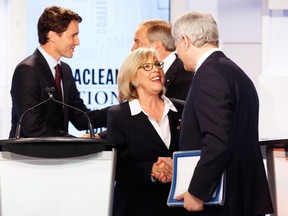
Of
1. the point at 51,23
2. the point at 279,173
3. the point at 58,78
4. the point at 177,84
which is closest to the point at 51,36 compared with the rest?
the point at 51,23

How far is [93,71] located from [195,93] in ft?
11.1

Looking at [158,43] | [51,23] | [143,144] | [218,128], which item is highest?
[51,23]

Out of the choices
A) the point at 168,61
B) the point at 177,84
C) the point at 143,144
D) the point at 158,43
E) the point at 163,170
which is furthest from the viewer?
the point at 158,43

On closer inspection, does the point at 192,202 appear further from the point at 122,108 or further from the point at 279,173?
the point at 122,108

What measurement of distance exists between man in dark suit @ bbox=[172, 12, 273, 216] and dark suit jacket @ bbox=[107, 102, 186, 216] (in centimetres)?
44

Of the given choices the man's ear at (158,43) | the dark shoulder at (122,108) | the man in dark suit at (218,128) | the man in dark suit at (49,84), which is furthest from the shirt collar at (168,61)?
the man in dark suit at (218,128)

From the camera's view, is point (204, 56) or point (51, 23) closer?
point (204, 56)

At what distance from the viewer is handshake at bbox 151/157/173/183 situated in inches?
127

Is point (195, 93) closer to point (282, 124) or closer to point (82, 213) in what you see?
point (82, 213)

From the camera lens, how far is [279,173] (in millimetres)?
2973

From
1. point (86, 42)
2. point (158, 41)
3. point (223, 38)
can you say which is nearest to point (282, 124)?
point (223, 38)

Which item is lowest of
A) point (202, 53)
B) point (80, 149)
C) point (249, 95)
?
point (80, 149)

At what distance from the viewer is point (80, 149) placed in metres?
2.80

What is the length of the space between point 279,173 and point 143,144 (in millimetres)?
703
